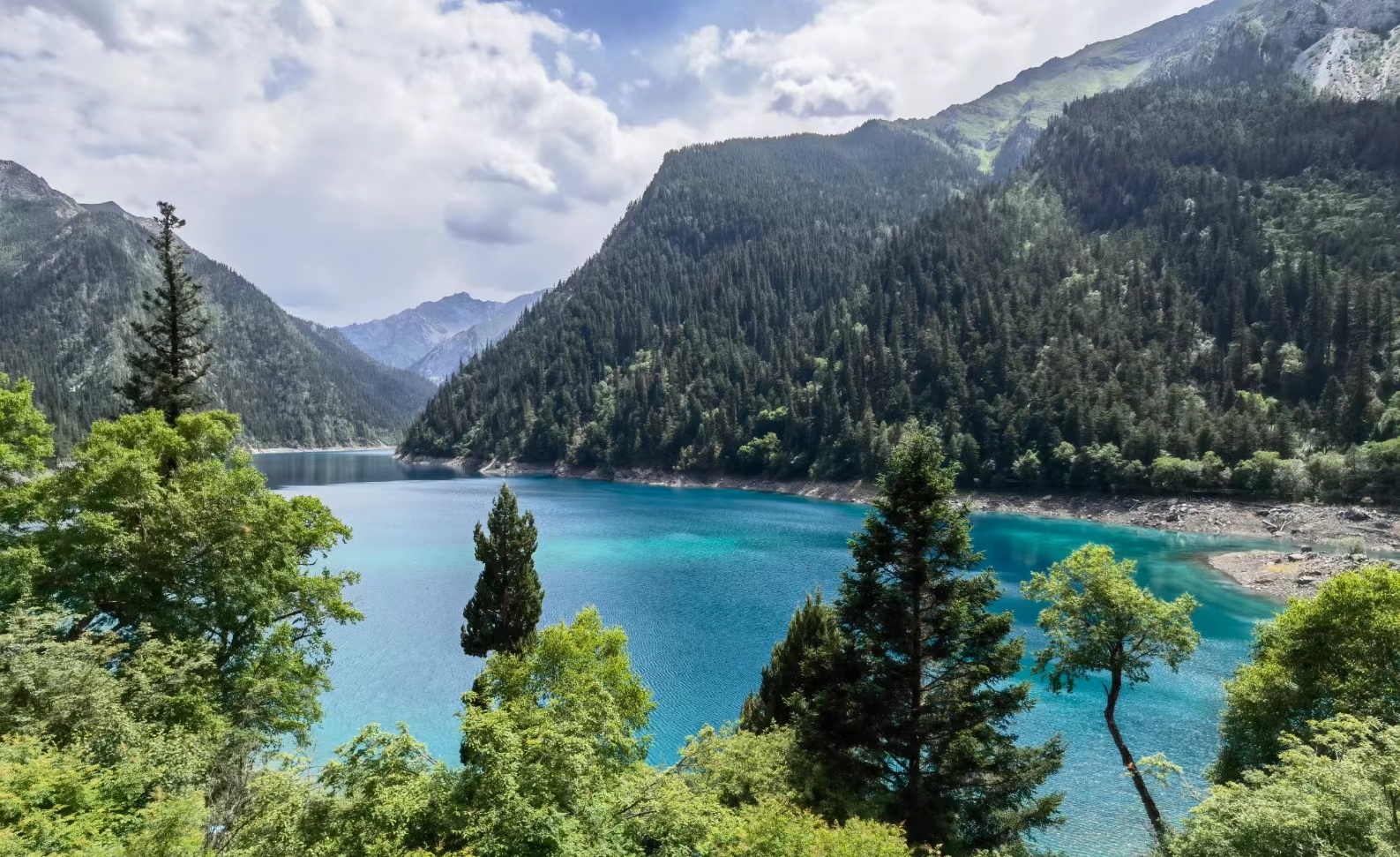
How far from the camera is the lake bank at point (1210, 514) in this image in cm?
6506

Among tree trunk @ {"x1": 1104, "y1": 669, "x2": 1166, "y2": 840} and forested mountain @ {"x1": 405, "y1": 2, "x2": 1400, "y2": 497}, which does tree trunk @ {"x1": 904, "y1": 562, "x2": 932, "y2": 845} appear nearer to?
tree trunk @ {"x1": 1104, "y1": 669, "x2": 1166, "y2": 840}

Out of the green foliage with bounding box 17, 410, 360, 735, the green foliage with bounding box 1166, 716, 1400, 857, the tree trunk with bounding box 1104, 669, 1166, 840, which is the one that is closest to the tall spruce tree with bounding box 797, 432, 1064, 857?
the tree trunk with bounding box 1104, 669, 1166, 840

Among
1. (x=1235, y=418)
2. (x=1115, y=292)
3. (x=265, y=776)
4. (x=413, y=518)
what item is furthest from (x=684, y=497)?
(x=265, y=776)

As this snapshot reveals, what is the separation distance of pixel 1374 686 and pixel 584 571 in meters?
48.0

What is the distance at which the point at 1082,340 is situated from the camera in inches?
4454

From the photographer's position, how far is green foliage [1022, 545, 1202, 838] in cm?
1964

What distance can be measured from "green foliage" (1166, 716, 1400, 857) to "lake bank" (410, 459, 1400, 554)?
2029 inches

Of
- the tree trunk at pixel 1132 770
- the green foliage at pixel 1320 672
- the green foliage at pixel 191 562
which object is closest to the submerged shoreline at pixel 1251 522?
the green foliage at pixel 1320 672

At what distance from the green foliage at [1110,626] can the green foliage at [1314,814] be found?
5788 mm

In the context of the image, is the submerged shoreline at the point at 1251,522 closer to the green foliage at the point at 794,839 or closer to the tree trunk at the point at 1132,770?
the tree trunk at the point at 1132,770

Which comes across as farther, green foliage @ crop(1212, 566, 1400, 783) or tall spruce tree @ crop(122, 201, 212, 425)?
tall spruce tree @ crop(122, 201, 212, 425)

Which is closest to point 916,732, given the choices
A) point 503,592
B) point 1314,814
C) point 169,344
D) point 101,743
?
point 1314,814

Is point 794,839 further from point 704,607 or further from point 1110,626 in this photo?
point 704,607

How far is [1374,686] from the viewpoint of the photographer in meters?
17.8
